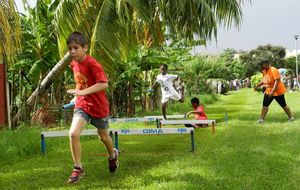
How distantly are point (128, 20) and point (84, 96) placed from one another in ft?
18.7

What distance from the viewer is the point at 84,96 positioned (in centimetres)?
563

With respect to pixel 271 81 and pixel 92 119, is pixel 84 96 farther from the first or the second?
pixel 271 81

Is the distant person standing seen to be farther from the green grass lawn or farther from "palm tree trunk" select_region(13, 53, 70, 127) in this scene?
"palm tree trunk" select_region(13, 53, 70, 127)

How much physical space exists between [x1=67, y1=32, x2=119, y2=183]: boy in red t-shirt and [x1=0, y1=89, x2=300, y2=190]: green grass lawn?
0.43 metres

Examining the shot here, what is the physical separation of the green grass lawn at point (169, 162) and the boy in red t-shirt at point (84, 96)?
0.43 metres

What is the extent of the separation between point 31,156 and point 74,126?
2549mm

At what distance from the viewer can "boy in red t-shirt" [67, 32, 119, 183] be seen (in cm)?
540

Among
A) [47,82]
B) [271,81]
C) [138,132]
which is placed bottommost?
[138,132]

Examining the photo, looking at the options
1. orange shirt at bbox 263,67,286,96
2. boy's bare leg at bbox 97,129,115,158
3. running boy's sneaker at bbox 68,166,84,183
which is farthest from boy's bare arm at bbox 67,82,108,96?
orange shirt at bbox 263,67,286,96

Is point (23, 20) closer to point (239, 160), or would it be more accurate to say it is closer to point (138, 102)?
point (138, 102)

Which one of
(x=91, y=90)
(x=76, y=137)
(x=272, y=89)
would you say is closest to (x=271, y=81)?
(x=272, y=89)

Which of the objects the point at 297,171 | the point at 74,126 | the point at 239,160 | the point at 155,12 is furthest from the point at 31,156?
the point at 155,12

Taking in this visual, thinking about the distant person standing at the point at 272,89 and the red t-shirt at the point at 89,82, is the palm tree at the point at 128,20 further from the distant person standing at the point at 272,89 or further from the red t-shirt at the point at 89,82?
the red t-shirt at the point at 89,82

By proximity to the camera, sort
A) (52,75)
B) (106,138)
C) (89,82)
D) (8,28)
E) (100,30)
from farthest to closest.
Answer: (52,75), (100,30), (8,28), (106,138), (89,82)
